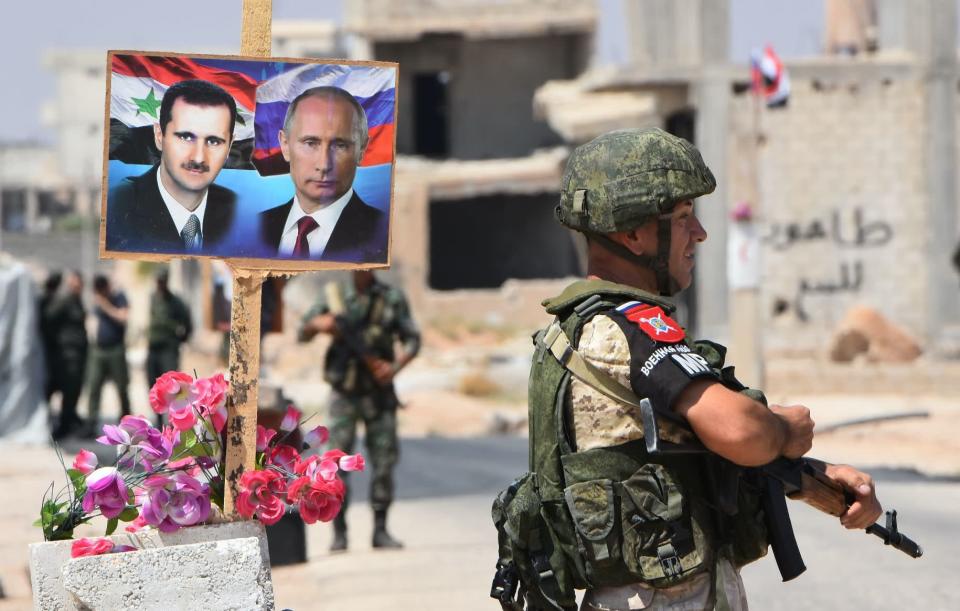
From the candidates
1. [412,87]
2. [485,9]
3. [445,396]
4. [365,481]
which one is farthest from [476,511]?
[412,87]

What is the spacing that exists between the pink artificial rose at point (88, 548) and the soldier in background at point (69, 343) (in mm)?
11306

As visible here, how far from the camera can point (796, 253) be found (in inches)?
872

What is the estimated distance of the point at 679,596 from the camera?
2979 mm

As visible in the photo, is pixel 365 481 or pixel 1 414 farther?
pixel 1 414

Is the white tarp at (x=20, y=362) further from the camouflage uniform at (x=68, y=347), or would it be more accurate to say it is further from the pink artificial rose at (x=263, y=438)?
the pink artificial rose at (x=263, y=438)

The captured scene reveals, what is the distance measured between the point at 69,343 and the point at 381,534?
7.02 m

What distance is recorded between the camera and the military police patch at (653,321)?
2.90 meters

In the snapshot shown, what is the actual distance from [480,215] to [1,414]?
834 inches

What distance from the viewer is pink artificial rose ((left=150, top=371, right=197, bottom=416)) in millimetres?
3621

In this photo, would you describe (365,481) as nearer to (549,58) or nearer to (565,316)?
(565,316)

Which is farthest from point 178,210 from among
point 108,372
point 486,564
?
point 108,372

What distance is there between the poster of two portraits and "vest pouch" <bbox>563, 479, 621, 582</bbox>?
0.93m

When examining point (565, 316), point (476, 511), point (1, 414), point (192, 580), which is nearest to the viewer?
point (565, 316)

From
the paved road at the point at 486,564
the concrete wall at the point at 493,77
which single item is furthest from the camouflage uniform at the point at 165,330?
the concrete wall at the point at 493,77
